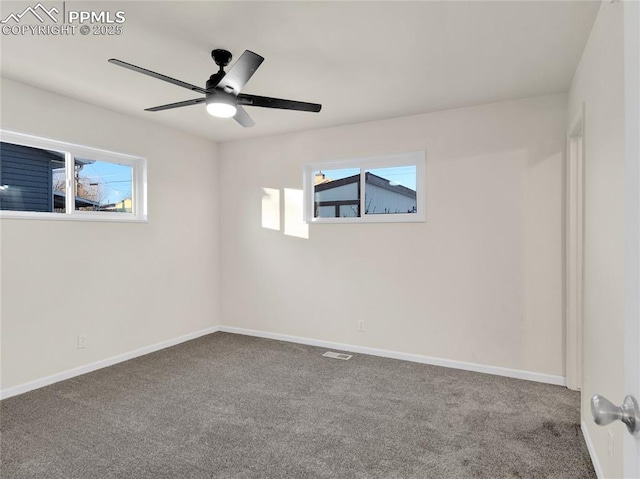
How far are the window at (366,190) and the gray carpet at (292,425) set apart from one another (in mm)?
1616

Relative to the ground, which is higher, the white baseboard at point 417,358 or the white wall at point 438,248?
the white wall at point 438,248

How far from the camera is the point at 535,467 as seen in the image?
2059 mm

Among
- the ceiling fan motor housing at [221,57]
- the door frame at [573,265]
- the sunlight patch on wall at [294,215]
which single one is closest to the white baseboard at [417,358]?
the door frame at [573,265]

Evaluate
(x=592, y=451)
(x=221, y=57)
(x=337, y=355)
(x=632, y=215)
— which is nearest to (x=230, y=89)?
(x=221, y=57)

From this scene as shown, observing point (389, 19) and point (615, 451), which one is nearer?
point (615, 451)

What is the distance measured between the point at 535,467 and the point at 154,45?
3.44m

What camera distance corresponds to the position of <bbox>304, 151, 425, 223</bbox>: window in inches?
154

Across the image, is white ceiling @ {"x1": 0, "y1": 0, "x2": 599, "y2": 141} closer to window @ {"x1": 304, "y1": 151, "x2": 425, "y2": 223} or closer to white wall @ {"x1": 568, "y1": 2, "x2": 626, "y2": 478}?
white wall @ {"x1": 568, "y1": 2, "x2": 626, "y2": 478}

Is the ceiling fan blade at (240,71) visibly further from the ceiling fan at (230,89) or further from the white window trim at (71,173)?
the white window trim at (71,173)

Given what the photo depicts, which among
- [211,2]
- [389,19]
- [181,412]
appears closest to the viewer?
[211,2]

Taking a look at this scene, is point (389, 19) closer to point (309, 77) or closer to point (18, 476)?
point (309, 77)

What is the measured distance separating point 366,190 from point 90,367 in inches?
131

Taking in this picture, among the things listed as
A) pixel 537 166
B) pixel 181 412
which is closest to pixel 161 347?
pixel 181 412

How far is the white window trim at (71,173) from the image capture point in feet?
10.1
